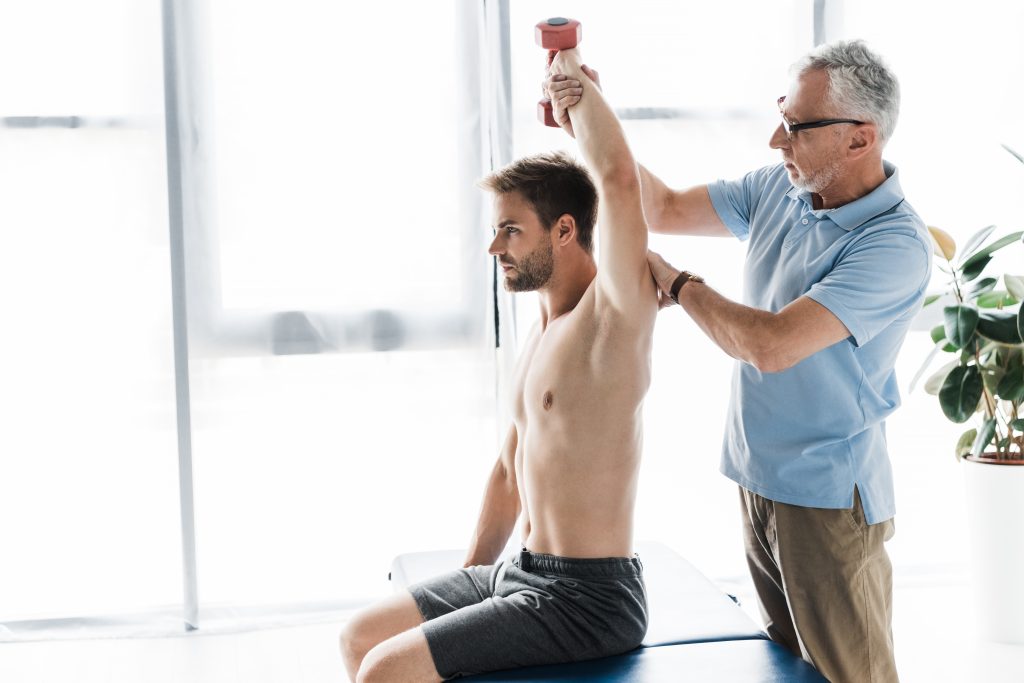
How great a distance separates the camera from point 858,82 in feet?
5.78

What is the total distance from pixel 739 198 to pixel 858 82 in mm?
405

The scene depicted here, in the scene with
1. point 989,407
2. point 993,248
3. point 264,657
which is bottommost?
point 264,657

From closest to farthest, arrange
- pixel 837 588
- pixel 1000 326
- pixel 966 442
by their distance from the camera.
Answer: pixel 837 588
pixel 1000 326
pixel 966 442

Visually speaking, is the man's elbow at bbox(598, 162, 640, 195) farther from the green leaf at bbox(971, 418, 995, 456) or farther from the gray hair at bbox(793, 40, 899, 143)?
the green leaf at bbox(971, 418, 995, 456)

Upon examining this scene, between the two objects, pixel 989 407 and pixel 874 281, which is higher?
pixel 874 281

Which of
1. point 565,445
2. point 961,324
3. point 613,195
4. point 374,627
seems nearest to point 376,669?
point 374,627

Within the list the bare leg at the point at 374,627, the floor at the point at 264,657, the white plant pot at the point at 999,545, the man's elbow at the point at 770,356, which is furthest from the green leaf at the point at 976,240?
the bare leg at the point at 374,627

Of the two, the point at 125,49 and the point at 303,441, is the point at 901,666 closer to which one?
the point at 303,441

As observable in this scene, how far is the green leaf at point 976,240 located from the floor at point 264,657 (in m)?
1.12

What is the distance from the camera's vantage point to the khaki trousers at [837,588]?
5.82ft

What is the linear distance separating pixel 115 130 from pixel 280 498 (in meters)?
1.19

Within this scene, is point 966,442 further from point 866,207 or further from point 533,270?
point 533,270

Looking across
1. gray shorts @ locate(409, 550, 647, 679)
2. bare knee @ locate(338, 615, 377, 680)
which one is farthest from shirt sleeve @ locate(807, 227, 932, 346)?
bare knee @ locate(338, 615, 377, 680)

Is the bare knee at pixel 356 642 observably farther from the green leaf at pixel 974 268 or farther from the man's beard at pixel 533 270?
the green leaf at pixel 974 268
